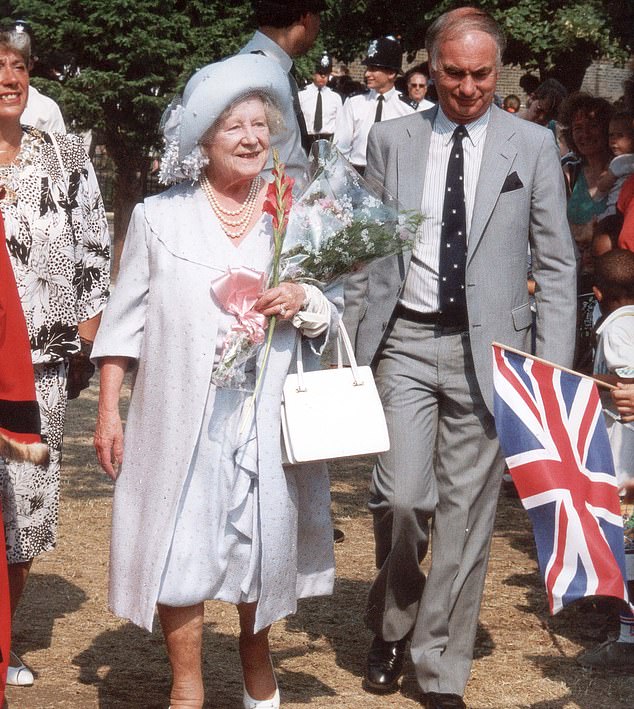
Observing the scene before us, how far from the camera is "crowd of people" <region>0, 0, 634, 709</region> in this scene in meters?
4.59

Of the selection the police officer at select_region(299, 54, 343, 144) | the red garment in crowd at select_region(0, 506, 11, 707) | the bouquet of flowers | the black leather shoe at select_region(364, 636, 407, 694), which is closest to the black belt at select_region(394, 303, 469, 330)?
the bouquet of flowers

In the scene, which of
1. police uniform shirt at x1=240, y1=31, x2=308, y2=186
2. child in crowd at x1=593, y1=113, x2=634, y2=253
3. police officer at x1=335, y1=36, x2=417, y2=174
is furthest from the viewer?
police officer at x1=335, y1=36, x2=417, y2=174

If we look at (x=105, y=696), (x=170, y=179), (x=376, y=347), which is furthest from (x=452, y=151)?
(x=105, y=696)

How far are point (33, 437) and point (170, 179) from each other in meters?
1.02

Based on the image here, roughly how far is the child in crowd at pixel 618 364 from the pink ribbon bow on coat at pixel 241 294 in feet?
4.86

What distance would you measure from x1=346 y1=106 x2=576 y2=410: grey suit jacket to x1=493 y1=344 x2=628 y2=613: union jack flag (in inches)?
18.9

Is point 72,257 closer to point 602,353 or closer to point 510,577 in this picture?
point 602,353

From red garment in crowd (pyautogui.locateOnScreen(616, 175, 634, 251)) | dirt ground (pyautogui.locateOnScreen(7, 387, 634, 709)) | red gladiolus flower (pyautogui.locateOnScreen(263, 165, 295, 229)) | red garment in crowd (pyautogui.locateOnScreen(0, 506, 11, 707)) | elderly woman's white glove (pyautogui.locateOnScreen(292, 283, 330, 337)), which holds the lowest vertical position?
dirt ground (pyautogui.locateOnScreen(7, 387, 634, 709))

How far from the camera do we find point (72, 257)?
551 cm

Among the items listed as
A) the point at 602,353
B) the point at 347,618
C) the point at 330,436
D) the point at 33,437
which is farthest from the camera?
the point at 347,618

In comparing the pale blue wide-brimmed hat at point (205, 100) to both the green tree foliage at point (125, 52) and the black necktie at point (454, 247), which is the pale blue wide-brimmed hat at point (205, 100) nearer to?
the black necktie at point (454, 247)

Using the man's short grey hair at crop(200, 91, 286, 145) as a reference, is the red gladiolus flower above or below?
below

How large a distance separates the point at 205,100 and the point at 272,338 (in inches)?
30.4

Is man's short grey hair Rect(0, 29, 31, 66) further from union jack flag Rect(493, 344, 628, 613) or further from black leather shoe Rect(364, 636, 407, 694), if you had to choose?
black leather shoe Rect(364, 636, 407, 694)
